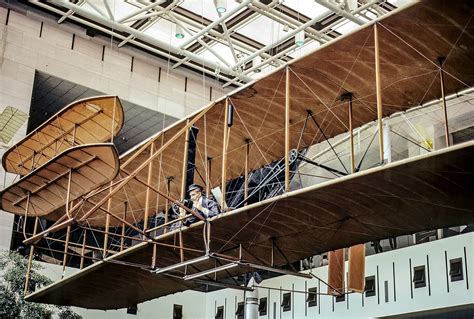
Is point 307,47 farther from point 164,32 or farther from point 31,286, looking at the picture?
point 31,286

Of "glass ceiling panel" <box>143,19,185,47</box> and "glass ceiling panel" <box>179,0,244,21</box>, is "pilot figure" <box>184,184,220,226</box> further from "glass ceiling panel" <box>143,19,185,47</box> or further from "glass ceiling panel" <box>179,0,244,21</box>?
"glass ceiling panel" <box>143,19,185,47</box>

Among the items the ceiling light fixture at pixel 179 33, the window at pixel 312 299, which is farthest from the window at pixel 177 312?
the ceiling light fixture at pixel 179 33

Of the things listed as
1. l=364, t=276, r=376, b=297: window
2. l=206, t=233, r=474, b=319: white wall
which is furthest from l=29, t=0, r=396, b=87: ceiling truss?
l=364, t=276, r=376, b=297: window

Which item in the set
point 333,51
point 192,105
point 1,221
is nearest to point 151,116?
point 192,105

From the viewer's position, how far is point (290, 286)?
20453 millimetres

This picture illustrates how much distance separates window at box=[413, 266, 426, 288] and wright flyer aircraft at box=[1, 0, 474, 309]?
18.3ft

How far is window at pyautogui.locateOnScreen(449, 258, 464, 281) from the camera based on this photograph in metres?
15.6

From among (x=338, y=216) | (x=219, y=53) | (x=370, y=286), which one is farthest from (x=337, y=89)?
(x=219, y=53)

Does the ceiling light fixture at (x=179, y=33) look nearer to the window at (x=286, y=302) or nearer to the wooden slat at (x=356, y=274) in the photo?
the window at (x=286, y=302)

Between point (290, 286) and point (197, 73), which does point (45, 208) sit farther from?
point (197, 73)

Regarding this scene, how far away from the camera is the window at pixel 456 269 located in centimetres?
1562

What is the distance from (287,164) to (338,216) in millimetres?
1137

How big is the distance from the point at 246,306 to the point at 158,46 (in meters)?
9.22

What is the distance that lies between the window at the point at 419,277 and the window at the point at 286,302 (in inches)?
189
